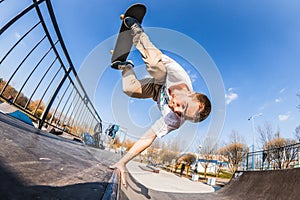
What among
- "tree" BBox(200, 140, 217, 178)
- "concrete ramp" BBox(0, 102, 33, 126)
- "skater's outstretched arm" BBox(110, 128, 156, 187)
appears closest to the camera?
"skater's outstretched arm" BBox(110, 128, 156, 187)

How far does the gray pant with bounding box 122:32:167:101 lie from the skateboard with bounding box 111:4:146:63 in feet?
0.83

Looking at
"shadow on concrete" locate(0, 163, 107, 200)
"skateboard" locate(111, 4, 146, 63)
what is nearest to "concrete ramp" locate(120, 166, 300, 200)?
"skateboard" locate(111, 4, 146, 63)

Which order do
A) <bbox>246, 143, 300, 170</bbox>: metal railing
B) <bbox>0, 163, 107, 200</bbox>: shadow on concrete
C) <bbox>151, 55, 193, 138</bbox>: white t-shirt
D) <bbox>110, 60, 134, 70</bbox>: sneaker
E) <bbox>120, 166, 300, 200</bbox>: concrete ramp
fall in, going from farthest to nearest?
<bbox>246, 143, 300, 170</bbox>: metal railing
<bbox>120, 166, 300, 200</bbox>: concrete ramp
<bbox>110, 60, 134, 70</bbox>: sneaker
<bbox>151, 55, 193, 138</bbox>: white t-shirt
<bbox>0, 163, 107, 200</bbox>: shadow on concrete

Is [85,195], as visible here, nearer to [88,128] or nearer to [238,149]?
[88,128]

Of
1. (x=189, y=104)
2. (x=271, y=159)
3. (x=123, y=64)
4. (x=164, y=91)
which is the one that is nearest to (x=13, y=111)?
(x=123, y=64)

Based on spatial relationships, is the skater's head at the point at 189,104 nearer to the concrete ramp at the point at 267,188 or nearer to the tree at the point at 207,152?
the concrete ramp at the point at 267,188

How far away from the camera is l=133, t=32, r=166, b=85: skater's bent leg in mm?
1004

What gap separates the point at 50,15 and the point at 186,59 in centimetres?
146

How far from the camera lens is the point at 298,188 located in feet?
5.98

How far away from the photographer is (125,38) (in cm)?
143

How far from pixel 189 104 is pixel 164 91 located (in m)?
0.23

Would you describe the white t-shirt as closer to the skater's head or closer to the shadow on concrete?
the skater's head


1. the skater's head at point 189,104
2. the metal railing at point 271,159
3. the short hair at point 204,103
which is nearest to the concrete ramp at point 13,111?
the skater's head at point 189,104

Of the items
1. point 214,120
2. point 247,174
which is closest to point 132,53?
point 214,120
